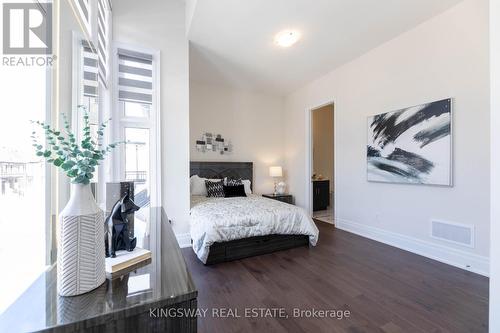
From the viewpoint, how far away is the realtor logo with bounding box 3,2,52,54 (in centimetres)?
84

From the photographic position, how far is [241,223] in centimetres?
279

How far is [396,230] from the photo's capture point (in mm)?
3260

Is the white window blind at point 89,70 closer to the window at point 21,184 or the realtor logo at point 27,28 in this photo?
the realtor logo at point 27,28

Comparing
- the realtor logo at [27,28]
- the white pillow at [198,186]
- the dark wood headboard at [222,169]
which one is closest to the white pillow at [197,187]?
the white pillow at [198,186]

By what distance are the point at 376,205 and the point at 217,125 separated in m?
3.53

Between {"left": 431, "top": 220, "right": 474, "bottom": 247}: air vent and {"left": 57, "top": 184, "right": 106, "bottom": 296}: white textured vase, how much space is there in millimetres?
3513

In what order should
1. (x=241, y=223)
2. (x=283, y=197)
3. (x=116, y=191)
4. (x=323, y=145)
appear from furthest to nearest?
1. (x=323, y=145)
2. (x=283, y=197)
3. (x=241, y=223)
4. (x=116, y=191)

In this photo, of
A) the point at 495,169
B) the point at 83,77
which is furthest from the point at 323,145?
the point at 83,77

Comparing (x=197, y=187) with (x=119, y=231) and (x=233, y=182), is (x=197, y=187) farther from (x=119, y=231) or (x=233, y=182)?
(x=119, y=231)

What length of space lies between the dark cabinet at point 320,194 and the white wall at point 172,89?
3497 mm

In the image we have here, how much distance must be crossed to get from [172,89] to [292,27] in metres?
1.95

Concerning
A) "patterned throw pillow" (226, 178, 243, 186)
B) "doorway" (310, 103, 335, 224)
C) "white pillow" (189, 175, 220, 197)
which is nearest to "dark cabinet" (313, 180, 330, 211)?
"doorway" (310, 103, 335, 224)

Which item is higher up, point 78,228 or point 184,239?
point 78,228

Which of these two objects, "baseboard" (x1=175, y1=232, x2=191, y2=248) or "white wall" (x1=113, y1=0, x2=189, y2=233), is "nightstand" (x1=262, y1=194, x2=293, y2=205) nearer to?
"baseboard" (x1=175, y1=232, x2=191, y2=248)
